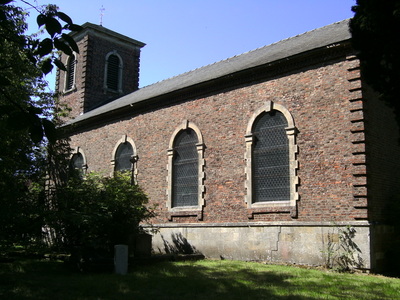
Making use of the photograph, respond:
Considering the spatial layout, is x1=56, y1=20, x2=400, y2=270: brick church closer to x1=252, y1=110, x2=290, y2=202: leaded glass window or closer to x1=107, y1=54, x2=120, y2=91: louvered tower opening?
x1=252, y1=110, x2=290, y2=202: leaded glass window

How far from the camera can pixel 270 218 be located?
14406 millimetres

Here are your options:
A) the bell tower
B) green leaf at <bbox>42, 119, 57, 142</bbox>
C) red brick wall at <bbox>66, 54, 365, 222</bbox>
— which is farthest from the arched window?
green leaf at <bbox>42, 119, 57, 142</bbox>

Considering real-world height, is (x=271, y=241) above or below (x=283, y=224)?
below

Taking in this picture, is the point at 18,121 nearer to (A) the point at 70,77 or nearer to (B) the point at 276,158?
(B) the point at 276,158

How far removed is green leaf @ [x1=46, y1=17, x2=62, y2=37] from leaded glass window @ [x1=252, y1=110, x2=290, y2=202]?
11.8 meters

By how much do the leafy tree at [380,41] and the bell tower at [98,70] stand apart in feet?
73.2

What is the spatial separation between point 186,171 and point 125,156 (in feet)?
15.4

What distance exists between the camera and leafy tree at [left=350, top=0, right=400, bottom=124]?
926cm

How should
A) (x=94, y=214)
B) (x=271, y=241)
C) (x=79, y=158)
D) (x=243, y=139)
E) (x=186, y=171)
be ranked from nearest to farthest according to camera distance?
1. (x=94, y=214)
2. (x=271, y=241)
3. (x=243, y=139)
4. (x=186, y=171)
5. (x=79, y=158)

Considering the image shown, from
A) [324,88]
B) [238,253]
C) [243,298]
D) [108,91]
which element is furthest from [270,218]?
[108,91]

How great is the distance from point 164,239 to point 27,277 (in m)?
7.37

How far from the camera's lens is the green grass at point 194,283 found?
8758 mm

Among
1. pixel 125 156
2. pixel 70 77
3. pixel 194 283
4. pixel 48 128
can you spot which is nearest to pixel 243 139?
pixel 194 283

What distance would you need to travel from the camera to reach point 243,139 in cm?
1574
